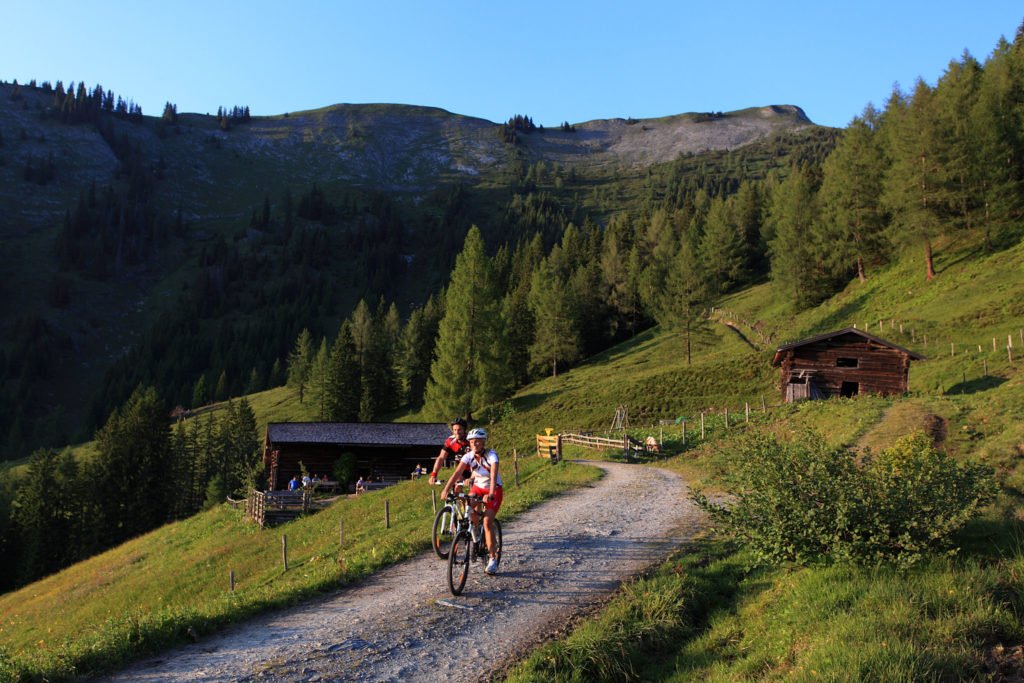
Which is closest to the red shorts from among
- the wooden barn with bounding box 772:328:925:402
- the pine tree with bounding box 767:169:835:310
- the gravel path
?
the gravel path

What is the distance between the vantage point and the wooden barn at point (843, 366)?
136 ft

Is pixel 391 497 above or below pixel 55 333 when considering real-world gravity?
below

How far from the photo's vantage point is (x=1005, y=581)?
7703 millimetres

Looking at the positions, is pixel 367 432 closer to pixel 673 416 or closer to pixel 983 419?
pixel 673 416

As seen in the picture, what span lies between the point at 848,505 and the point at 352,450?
139ft

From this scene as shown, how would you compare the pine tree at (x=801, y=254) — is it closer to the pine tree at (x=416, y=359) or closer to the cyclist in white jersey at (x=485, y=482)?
the pine tree at (x=416, y=359)

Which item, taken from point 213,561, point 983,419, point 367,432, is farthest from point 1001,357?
point 213,561

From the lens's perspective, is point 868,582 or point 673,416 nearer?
point 868,582

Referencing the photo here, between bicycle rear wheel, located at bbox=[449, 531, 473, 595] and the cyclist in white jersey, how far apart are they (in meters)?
0.37

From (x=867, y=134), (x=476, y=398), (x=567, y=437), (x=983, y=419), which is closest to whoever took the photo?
(x=983, y=419)

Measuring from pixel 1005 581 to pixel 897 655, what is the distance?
273 centimetres

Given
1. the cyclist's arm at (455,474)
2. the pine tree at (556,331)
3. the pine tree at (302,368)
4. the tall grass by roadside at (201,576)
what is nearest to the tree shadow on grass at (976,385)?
the tall grass by roadside at (201,576)

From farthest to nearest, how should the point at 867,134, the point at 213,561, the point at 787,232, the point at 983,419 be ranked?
the point at 787,232
the point at 867,134
the point at 213,561
the point at 983,419

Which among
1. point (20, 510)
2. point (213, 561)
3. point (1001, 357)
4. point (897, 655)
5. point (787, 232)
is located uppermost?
point (787, 232)
